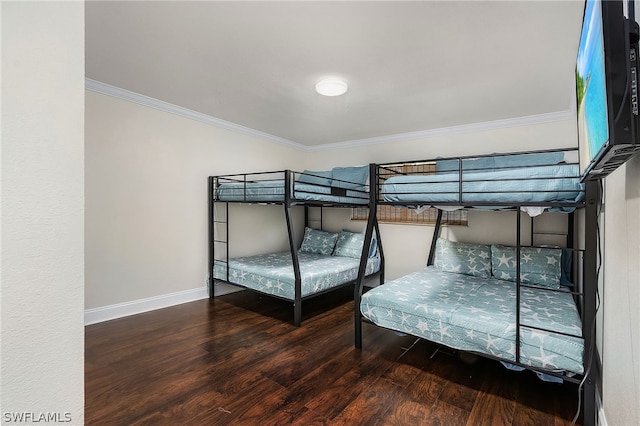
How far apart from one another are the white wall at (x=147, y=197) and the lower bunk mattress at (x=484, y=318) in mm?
2349

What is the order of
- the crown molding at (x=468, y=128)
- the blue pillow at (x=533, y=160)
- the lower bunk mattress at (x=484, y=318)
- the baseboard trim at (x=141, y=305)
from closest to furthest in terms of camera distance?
the lower bunk mattress at (x=484, y=318) < the baseboard trim at (x=141, y=305) < the blue pillow at (x=533, y=160) < the crown molding at (x=468, y=128)

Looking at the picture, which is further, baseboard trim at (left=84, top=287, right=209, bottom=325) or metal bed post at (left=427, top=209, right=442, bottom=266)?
metal bed post at (left=427, top=209, right=442, bottom=266)

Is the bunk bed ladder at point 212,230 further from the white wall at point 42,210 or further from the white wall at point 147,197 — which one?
the white wall at point 42,210

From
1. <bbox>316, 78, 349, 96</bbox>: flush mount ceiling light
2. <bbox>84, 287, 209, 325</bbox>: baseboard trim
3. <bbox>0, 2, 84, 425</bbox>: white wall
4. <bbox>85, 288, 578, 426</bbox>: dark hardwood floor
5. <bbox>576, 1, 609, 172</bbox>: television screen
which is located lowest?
<bbox>85, 288, 578, 426</bbox>: dark hardwood floor

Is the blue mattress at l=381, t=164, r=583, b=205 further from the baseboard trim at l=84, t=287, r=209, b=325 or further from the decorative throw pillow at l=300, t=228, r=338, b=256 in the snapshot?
the baseboard trim at l=84, t=287, r=209, b=325

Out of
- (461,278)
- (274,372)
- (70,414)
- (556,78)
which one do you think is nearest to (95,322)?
(274,372)

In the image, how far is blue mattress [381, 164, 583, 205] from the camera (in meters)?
1.75

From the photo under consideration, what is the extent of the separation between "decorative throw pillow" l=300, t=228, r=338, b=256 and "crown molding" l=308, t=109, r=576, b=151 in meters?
1.47

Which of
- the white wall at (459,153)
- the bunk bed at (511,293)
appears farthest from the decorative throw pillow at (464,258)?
the white wall at (459,153)

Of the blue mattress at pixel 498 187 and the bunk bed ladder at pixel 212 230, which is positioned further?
the bunk bed ladder at pixel 212 230

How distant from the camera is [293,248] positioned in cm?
303

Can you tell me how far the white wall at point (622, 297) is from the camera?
3.22 ft

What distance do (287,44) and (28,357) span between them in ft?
6.90

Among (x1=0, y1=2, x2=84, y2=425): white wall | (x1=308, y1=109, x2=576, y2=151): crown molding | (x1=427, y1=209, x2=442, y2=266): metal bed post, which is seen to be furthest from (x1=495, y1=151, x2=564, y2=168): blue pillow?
(x1=0, y1=2, x2=84, y2=425): white wall
